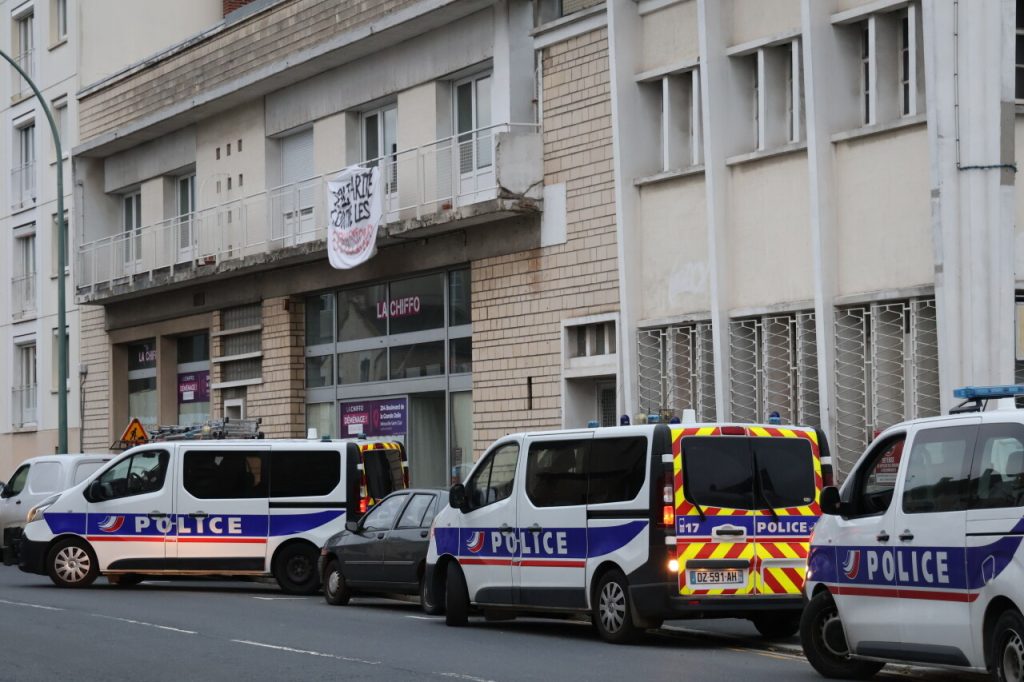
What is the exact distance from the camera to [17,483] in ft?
90.2

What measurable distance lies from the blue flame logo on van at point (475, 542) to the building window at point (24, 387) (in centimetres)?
3029

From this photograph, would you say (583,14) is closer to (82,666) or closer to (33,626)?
(33,626)

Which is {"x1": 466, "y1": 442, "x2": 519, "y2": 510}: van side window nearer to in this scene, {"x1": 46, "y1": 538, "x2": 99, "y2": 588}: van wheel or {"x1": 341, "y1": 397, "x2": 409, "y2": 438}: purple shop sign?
{"x1": 46, "y1": 538, "x2": 99, "y2": 588}: van wheel

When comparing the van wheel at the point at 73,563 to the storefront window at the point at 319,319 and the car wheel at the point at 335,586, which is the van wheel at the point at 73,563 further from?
the storefront window at the point at 319,319

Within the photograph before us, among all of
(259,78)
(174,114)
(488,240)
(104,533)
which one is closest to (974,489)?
(104,533)

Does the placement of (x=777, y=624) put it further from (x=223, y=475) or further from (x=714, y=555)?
(x=223, y=475)

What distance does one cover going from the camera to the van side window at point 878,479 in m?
11.2

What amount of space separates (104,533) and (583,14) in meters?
9.60

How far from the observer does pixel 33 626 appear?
1617cm

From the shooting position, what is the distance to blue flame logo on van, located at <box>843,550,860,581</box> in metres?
11.4

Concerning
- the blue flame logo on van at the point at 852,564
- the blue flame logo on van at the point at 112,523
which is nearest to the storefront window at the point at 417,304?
the blue flame logo on van at the point at 112,523

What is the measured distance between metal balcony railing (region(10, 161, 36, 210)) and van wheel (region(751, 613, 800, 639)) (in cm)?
3278

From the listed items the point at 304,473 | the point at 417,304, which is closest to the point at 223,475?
the point at 304,473

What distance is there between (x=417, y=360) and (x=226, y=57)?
8.07 m
